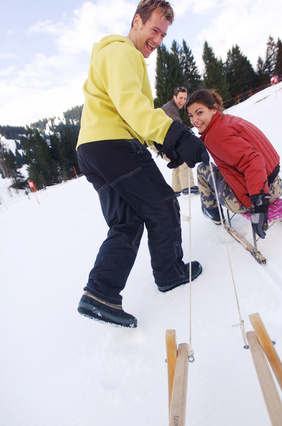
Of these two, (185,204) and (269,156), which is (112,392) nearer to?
(269,156)

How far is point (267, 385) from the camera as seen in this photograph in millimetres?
702

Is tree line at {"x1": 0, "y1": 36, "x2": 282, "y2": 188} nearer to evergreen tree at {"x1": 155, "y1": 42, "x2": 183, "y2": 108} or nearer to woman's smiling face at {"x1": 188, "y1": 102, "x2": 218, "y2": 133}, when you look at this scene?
evergreen tree at {"x1": 155, "y1": 42, "x2": 183, "y2": 108}

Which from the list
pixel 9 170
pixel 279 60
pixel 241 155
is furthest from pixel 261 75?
pixel 241 155

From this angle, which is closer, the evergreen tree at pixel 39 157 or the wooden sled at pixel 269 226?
the wooden sled at pixel 269 226

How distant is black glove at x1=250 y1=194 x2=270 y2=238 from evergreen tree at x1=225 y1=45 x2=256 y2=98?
39.5 metres

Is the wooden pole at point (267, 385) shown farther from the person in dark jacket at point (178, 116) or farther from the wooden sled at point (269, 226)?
the person in dark jacket at point (178, 116)

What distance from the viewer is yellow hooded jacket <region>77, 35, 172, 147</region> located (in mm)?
1247

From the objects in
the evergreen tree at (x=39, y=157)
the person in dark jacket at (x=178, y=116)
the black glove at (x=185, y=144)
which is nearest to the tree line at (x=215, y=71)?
the evergreen tree at (x=39, y=157)

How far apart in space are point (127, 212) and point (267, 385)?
1137mm

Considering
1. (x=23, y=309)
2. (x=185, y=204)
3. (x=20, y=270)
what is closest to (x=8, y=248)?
(x=20, y=270)

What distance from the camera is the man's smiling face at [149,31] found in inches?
57.3

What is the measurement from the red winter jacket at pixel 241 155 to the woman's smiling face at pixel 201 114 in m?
0.06

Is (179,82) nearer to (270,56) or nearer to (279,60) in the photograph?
(279,60)

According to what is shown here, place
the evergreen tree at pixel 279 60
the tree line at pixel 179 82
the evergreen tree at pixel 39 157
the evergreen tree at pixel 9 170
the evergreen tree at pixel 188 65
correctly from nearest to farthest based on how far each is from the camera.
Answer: the tree line at pixel 179 82 → the evergreen tree at pixel 279 60 → the evergreen tree at pixel 188 65 → the evergreen tree at pixel 39 157 → the evergreen tree at pixel 9 170
